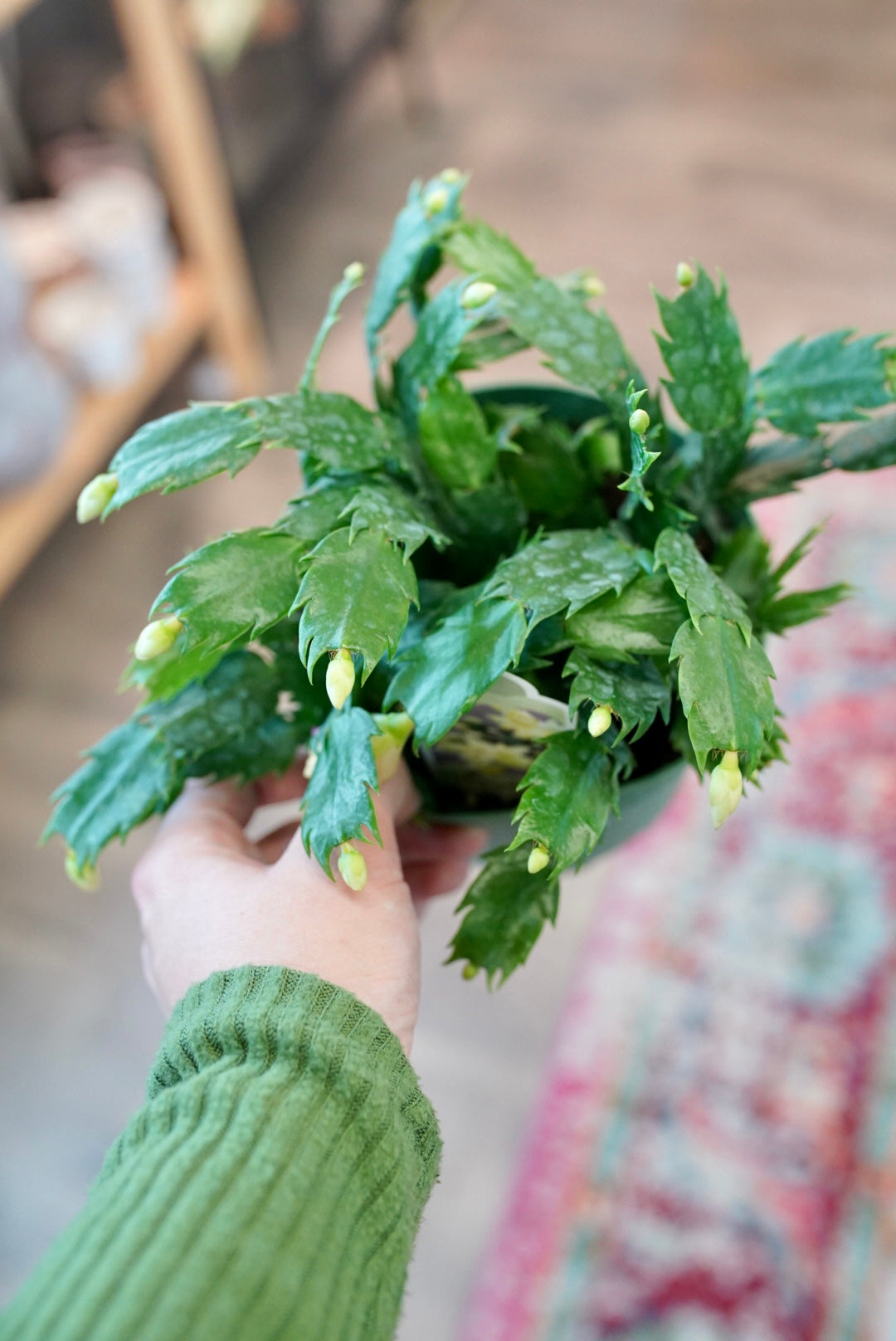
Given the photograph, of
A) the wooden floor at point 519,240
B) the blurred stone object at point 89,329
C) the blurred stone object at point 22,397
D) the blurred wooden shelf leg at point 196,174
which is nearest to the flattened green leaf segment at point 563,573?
the wooden floor at point 519,240

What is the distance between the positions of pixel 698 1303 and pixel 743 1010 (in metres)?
0.25

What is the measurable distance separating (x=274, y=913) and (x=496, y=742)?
16cm

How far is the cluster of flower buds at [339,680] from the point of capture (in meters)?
0.45

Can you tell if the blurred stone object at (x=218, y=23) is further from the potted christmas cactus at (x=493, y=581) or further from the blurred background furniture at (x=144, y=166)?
the potted christmas cactus at (x=493, y=581)

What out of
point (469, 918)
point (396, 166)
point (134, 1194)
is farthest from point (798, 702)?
Answer: point (396, 166)

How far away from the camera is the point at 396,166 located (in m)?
2.25

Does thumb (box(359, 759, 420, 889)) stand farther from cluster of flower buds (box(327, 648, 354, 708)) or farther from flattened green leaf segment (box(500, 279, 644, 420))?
flattened green leaf segment (box(500, 279, 644, 420))

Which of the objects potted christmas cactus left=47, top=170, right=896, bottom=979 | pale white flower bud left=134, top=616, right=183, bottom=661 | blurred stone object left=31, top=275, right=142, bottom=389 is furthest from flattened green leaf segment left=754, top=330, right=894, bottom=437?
blurred stone object left=31, top=275, right=142, bottom=389

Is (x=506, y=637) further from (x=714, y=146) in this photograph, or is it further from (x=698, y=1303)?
(x=714, y=146)

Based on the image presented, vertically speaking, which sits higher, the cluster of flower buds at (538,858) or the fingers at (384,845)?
the cluster of flower buds at (538,858)

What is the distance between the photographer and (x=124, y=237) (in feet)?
4.86

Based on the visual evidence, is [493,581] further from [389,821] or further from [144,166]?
[144,166]

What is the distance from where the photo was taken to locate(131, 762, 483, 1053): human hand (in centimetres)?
53

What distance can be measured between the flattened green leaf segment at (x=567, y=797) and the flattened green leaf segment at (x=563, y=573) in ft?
0.23
